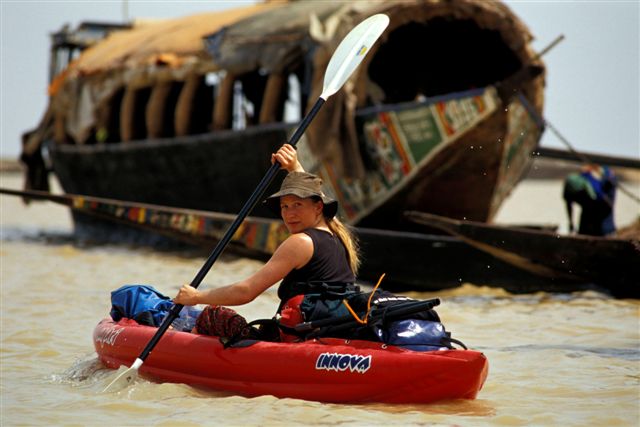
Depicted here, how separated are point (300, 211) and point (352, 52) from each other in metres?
1.90

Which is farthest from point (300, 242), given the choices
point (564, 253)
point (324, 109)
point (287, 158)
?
point (324, 109)

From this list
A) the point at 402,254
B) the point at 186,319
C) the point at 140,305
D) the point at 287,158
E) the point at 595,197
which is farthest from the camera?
the point at 595,197

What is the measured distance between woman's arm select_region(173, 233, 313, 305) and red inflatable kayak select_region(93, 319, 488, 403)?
0.26m

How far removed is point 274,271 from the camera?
5004 millimetres

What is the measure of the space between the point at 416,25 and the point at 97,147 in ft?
19.1

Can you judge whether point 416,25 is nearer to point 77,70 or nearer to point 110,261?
point 110,261

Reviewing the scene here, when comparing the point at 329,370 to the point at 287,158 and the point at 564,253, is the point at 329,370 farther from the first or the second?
the point at 564,253

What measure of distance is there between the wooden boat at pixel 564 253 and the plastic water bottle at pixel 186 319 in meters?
3.61

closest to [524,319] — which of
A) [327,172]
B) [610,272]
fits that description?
[610,272]

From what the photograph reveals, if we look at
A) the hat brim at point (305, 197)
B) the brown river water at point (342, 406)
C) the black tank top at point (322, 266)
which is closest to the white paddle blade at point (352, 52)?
the hat brim at point (305, 197)

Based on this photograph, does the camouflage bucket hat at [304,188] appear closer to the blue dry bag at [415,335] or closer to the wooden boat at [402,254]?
the blue dry bag at [415,335]

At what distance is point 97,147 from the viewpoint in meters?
15.9

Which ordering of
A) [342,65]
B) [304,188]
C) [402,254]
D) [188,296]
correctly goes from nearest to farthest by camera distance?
[304,188] → [188,296] → [342,65] → [402,254]

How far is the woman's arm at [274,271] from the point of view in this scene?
497 centimetres
